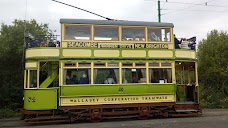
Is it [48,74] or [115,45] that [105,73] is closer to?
[115,45]

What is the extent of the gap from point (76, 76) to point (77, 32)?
78.4 inches

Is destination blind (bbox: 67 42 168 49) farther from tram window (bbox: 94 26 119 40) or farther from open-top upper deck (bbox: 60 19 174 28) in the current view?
open-top upper deck (bbox: 60 19 174 28)

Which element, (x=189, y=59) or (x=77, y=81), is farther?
(x=189, y=59)

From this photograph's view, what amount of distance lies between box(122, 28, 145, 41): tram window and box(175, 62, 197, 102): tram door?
9.56 ft

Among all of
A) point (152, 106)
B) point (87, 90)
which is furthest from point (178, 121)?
point (87, 90)

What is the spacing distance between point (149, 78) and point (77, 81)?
337 centimetres

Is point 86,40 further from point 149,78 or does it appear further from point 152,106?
point 152,106

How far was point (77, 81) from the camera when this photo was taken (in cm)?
1268

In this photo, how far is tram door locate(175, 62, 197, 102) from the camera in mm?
15008

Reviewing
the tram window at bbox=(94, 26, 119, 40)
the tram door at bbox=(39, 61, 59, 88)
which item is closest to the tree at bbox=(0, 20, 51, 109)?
the tram door at bbox=(39, 61, 59, 88)

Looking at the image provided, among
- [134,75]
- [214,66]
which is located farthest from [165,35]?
[214,66]

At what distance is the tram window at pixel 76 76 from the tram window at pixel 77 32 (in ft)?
4.91

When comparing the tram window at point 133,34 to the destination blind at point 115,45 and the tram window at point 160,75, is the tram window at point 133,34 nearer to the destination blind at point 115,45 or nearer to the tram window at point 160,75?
the destination blind at point 115,45

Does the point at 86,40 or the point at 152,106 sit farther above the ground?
the point at 86,40
